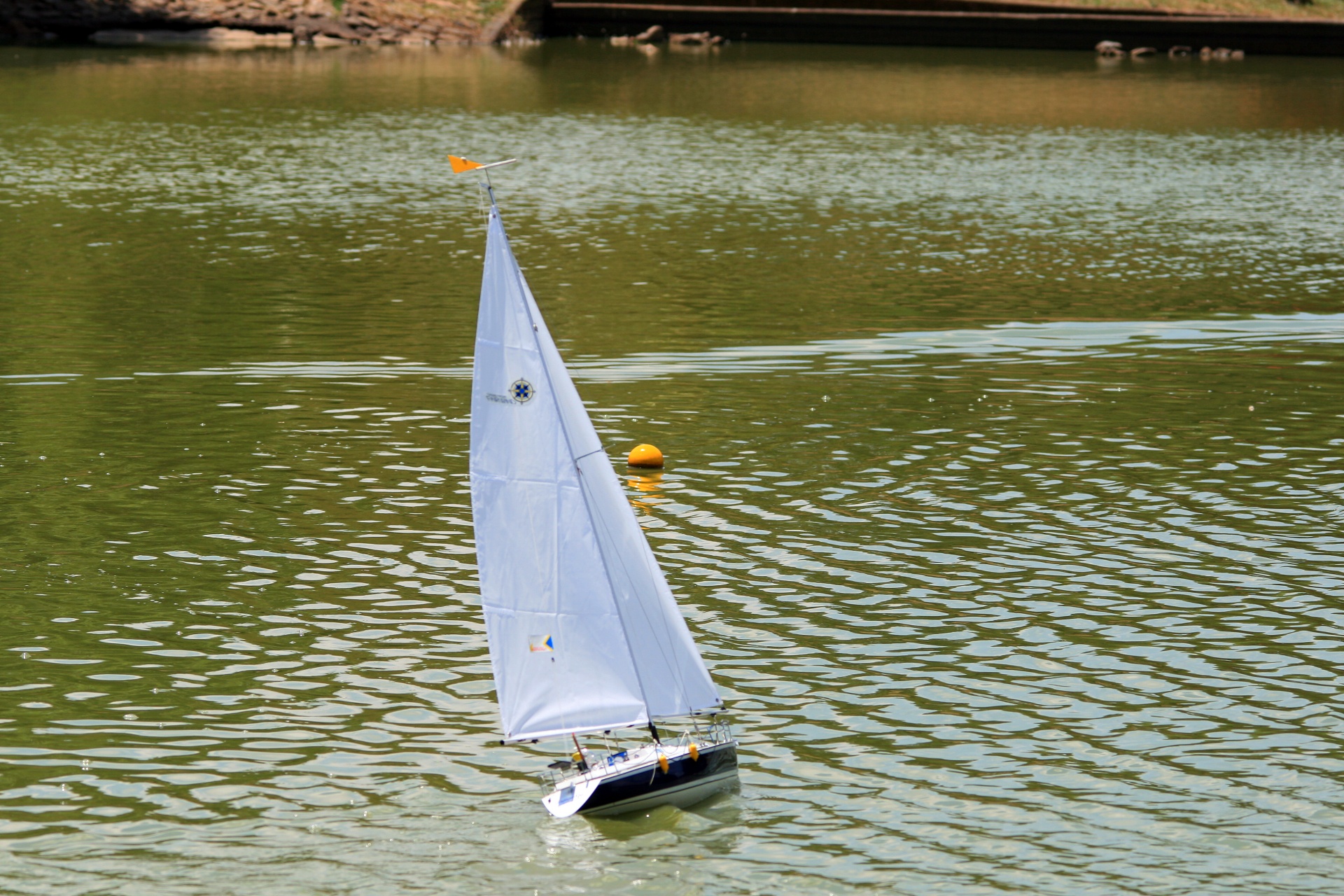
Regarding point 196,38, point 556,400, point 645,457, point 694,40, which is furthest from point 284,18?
point 556,400

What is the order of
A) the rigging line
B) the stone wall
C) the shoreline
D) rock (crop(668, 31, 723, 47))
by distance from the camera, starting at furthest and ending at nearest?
rock (crop(668, 31, 723, 47))
the shoreline
the stone wall
the rigging line

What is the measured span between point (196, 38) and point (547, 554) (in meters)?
103

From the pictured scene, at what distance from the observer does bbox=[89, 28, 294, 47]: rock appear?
4336 inches

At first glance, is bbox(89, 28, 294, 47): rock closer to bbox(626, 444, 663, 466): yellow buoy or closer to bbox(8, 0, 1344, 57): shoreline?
bbox(8, 0, 1344, 57): shoreline

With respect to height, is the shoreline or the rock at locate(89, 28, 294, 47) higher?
the shoreline

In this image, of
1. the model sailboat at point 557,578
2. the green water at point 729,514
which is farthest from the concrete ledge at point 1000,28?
the model sailboat at point 557,578

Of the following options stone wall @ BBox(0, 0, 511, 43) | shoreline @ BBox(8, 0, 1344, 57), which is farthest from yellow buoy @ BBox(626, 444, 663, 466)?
stone wall @ BBox(0, 0, 511, 43)

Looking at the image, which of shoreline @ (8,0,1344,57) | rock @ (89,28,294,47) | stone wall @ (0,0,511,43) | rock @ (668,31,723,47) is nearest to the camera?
stone wall @ (0,0,511,43)

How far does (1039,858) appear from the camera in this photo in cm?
1795

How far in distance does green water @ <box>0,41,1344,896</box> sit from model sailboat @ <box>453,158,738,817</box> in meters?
0.86

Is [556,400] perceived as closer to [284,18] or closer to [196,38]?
[196,38]

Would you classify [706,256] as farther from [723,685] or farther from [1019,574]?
[723,685]

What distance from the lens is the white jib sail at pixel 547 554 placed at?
1814cm

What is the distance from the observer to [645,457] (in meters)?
31.7
